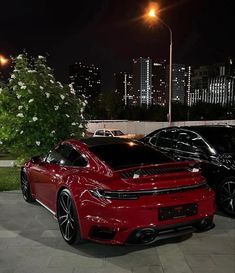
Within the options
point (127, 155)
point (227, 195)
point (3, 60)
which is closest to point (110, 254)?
point (127, 155)

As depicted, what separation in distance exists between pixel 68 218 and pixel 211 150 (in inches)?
127

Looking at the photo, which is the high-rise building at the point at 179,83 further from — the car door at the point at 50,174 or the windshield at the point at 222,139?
the car door at the point at 50,174

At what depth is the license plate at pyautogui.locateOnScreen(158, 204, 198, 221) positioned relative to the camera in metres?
4.87

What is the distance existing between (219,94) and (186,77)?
921 cm

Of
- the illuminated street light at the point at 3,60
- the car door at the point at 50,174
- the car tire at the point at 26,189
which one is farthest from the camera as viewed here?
the illuminated street light at the point at 3,60

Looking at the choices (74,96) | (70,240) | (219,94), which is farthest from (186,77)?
(70,240)

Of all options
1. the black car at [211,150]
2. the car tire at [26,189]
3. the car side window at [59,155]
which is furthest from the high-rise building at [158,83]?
the car side window at [59,155]

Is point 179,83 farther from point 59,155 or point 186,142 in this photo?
point 59,155

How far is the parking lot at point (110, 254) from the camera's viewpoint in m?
4.75

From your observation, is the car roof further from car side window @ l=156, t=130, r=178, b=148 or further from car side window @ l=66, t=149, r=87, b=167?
car side window @ l=156, t=130, r=178, b=148

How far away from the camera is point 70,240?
5.45 metres

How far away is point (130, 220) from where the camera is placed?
187 inches

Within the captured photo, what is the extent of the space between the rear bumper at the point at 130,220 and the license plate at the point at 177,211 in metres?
0.04

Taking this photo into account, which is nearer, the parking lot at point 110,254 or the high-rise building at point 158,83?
the parking lot at point 110,254
